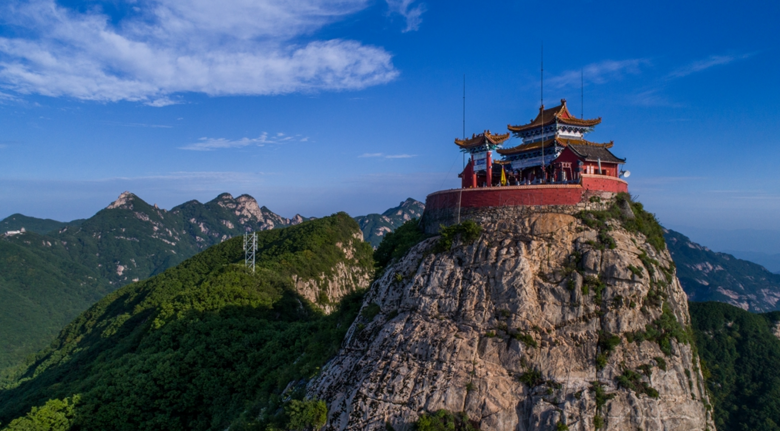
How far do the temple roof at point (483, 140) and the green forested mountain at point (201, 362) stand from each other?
13.4 meters

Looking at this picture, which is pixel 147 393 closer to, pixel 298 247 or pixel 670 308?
pixel 670 308

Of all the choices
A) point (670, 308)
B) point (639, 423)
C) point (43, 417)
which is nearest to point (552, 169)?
point (670, 308)

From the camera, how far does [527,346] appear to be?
2172cm

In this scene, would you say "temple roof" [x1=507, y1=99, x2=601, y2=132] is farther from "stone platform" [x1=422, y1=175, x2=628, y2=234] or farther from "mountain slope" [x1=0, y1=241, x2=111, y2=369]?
"mountain slope" [x1=0, y1=241, x2=111, y2=369]

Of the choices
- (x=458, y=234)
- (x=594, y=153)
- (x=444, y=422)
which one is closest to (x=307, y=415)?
(x=444, y=422)

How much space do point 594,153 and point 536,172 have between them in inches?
154

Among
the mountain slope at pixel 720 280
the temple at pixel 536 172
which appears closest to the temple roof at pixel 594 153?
the temple at pixel 536 172

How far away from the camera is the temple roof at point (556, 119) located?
30406 mm

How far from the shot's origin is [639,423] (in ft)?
66.2

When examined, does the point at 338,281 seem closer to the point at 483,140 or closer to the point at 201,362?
the point at 201,362

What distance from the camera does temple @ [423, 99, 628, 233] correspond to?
84.6 ft

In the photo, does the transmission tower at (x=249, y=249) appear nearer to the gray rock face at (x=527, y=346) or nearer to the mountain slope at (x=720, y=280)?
the gray rock face at (x=527, y=346)

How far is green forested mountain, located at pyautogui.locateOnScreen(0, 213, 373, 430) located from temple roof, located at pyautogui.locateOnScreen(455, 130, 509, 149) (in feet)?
44.0

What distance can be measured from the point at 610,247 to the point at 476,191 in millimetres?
7693
